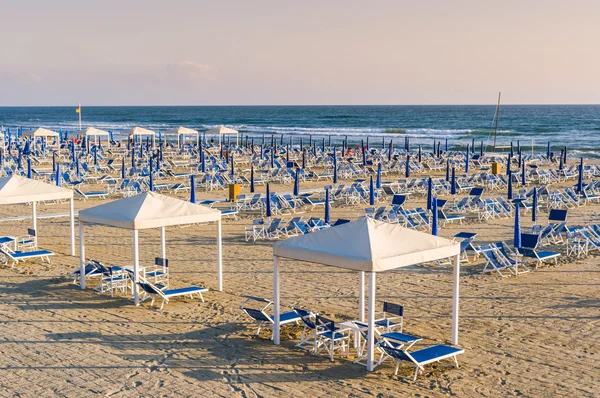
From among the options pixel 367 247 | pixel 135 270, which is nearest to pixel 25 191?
pixel 135 270

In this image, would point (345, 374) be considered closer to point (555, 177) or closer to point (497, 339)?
point (497, 339)

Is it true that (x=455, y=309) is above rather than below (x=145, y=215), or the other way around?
below

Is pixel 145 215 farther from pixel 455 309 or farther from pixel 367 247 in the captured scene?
pixel 455 309

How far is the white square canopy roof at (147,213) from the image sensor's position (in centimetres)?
1016

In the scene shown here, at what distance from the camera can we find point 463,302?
10258mm

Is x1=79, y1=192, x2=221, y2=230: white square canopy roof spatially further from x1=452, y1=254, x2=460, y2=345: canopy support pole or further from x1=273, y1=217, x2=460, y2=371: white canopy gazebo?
x1=452, y1=254, x2=460, y2=345: canopy support pole

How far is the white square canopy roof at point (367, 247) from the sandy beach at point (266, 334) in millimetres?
1035

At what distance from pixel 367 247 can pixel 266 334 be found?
1.84m

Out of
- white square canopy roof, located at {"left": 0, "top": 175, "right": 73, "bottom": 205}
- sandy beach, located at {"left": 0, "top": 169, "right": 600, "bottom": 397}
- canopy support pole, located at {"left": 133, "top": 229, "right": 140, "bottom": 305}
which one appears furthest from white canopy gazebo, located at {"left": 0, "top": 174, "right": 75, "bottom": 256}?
canopy support pole, located at {"left": 133, "top": 229, "right": 140, "bottom": 305}

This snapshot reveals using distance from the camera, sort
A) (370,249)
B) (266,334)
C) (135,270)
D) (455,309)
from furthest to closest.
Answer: (135,270) < (266,334) < (455,309) < (370,249)

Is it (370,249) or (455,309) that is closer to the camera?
(370,249)

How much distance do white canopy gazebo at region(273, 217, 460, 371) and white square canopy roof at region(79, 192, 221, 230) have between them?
8.02ft

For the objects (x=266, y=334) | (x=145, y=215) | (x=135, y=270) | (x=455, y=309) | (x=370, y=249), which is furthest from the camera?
(x=145, y=215)

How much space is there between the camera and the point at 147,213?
1025 cm
